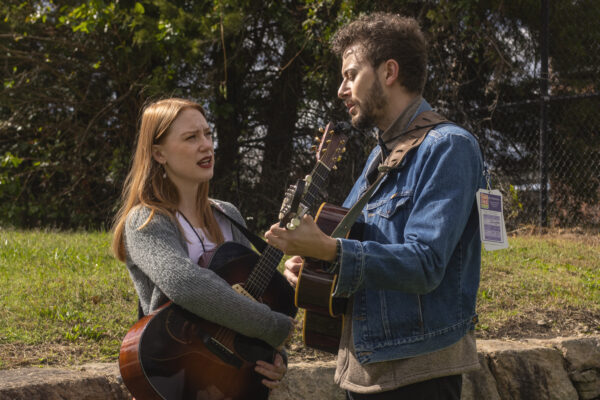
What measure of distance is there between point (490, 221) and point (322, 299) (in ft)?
1.85

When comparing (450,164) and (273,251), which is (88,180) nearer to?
(273,251)

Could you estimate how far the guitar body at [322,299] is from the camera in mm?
1871

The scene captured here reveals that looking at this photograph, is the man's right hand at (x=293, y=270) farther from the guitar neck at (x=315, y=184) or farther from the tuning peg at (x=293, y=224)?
the tuning peg at (x=293, y=224)

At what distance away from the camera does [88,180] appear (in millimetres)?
8312

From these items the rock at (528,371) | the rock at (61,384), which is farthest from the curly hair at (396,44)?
the rock at (528,371)

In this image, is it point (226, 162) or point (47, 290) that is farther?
point (226, 162)

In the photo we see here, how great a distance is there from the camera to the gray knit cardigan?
200cm

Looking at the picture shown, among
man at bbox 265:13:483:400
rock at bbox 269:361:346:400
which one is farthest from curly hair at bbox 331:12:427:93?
rock at bbox 269:361:346:400

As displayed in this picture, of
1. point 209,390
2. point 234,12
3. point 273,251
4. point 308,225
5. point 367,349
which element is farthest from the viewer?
point 234,12

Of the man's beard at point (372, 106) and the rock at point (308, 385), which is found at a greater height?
the man's beard at point (372, 106)

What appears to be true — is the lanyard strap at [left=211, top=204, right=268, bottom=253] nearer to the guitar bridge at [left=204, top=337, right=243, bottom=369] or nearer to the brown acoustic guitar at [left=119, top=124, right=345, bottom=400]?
the brown acoustic guitar at [left=119, top=124, right=345, bottom=400]

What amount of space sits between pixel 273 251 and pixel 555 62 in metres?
6.45

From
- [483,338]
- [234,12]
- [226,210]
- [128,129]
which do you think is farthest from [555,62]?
[226,210]

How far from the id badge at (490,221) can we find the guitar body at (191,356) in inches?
35.5
